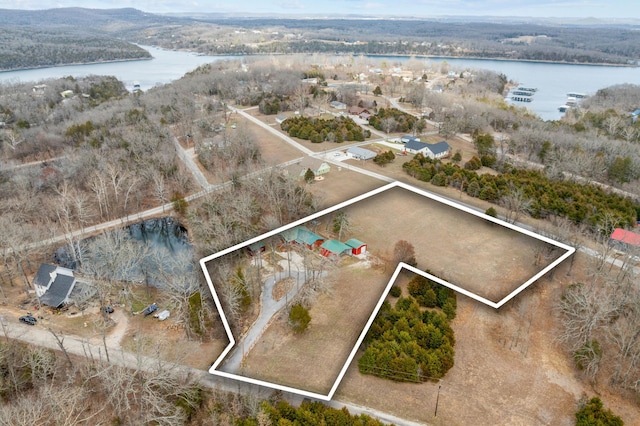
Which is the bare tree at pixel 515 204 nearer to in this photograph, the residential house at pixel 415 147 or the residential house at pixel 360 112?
the residential house at pixel 415 147

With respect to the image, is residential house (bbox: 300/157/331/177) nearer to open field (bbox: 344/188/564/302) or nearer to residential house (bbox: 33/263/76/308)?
open field (bbox: 344/188/564/302)

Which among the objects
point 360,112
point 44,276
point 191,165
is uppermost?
point 360,112

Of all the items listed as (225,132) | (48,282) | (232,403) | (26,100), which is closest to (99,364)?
(232,403)

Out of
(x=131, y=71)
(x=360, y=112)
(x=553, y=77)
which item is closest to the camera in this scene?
(x=360, y=112)

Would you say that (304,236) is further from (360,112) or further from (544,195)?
(360,112)

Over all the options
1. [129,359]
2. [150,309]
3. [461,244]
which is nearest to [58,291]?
[150,309]

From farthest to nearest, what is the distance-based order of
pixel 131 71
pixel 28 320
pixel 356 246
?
pixel 131 71 < pixel 356 246 < pixel 28 320

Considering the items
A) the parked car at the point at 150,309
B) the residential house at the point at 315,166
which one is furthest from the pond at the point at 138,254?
the residential house at the point at 315,166
